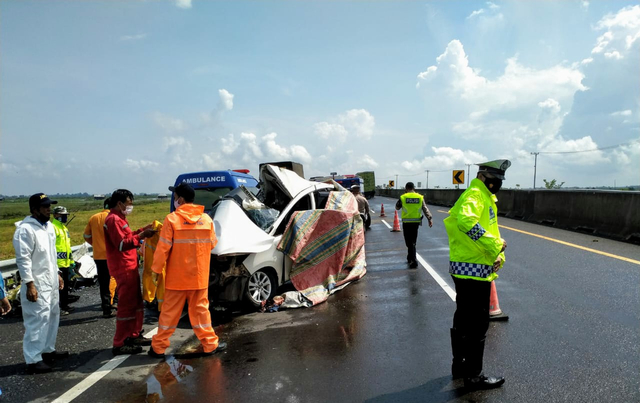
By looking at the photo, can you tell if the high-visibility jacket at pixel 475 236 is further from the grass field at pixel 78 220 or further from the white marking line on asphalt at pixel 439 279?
the grass field at pixel 78 220

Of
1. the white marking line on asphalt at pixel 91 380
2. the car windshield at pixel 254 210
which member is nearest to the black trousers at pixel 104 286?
the car windshield at pixel 254 210

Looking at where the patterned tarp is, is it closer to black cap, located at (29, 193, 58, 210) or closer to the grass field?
black cap, located at (29, 193, 58, 210)

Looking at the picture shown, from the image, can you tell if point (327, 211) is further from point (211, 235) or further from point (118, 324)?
point (118, 324)

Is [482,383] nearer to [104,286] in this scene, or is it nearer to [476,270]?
[476,270]

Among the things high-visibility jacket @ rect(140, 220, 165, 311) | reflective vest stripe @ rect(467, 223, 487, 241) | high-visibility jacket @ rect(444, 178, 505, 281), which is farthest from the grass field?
reflective vest stripe @ rect(467, 223, 487, 241)

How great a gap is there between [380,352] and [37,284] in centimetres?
378

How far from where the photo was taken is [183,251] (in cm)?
479

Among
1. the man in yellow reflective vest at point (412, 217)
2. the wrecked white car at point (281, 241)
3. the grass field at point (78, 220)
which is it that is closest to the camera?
the wrecked white car at point (281, 241)

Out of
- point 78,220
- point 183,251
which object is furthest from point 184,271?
point 78,220

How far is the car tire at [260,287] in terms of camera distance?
252 inches

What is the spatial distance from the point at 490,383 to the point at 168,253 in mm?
3448

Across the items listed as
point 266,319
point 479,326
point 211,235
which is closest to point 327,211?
point 266,319

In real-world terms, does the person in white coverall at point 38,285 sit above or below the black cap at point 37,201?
below

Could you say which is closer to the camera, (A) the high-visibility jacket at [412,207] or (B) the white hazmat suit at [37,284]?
(B) the white hazmat suit at [37,284]
